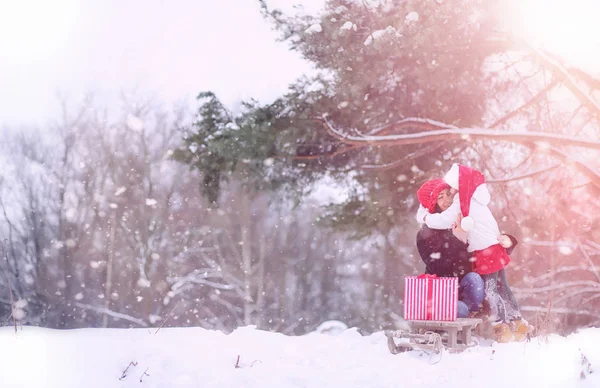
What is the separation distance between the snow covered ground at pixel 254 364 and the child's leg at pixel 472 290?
435 millimetres

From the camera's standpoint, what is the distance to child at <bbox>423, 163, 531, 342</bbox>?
5.10 meters

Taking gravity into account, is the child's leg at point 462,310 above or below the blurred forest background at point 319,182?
below

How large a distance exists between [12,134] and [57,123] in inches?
57.5

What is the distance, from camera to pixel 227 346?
177 inches

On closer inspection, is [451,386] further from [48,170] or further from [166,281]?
[48,170]

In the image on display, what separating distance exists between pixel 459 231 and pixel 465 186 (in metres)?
0.38

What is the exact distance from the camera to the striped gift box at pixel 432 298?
15.9 feet

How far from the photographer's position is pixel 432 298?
4887 mm

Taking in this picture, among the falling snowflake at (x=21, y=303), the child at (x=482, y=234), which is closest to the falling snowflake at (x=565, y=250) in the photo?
the child at (x=482, y=234)

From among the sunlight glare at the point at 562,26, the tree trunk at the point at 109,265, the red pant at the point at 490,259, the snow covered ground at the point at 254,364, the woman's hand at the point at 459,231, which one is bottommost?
the snow covered ground at the point at 254,364

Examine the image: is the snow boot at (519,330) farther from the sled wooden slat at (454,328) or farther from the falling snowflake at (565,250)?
the falling snowflake at (565,250)

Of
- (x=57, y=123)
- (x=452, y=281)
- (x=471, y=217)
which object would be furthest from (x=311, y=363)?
(x=57, y=123)

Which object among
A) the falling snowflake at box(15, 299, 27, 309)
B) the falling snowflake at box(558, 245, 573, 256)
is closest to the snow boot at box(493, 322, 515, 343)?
the falling snowflake at box(558, 245, 573, 256)

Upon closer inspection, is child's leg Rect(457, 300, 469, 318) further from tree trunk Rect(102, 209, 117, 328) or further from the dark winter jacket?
tree trunk Rect(102, 209, 117, 328)
